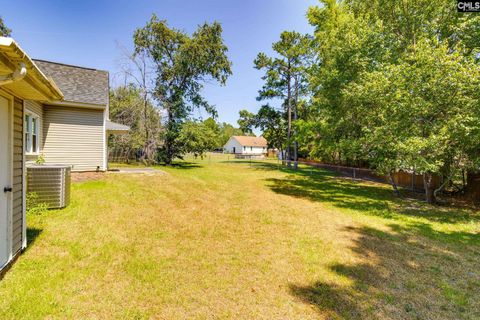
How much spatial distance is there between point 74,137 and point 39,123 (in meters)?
1.49

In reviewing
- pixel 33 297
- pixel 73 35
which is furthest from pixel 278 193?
pixel 73 35

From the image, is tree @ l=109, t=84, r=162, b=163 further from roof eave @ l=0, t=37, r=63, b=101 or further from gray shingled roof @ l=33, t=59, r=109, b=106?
roof eave @ l=0, t=37, r=63, b=101

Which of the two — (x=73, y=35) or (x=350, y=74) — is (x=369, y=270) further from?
(x=73, y=35)

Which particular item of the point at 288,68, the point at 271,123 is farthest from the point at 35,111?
the point at 271,123

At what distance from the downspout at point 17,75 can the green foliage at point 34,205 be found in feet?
15.0

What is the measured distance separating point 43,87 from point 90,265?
2767mm

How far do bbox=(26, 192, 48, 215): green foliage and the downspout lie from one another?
4568 mm

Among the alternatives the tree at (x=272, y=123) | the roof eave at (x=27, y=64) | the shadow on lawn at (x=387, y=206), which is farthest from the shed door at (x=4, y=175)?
the tree at (x=272, y=123)

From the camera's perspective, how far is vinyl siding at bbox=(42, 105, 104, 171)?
10.9 m

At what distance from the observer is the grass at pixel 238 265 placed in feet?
9.48

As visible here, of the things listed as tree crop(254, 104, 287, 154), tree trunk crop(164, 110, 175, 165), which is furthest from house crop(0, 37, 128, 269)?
tree crop(254, 104, 287, 154)

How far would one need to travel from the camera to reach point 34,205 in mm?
5902

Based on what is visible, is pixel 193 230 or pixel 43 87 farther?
pixel 193 230

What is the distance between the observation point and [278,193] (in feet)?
36.0
